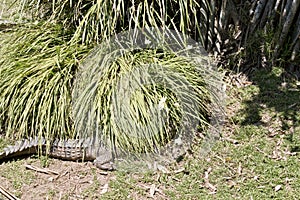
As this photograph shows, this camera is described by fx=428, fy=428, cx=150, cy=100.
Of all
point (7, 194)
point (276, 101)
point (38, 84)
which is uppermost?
point (38, 84)

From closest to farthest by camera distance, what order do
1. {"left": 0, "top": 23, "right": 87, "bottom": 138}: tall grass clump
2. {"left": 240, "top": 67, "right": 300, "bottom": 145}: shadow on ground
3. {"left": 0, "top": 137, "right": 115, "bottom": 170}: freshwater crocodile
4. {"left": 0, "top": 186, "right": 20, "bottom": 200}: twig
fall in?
{"left": 0, "top": 186, "right": 20, "bottom": 200}: twig
{"left": 0, "top": 137, "right": 115, "bottom": 170}: freshwater crocodile
{"left": 0, "top": 23, "right": 87, "bottom": 138}: tall grass clump
{"left": 240, "top": 67, "right": 300, "bottom": 145}: shadow on ground

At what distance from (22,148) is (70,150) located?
1.28ft

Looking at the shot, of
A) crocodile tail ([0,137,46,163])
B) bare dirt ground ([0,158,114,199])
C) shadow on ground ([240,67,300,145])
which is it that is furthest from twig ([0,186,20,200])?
shadow on ground ([240,67,300,145])

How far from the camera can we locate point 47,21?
414 centimetres

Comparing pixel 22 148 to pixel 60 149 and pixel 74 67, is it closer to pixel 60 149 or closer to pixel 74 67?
pixel 60 149

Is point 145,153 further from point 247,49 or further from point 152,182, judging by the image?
point 247,49

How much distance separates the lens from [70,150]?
339 cm

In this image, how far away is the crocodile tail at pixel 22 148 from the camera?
3.41 m

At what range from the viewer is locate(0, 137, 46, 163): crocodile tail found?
3410 mm

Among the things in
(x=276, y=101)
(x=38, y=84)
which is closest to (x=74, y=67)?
(x=38, y=84)

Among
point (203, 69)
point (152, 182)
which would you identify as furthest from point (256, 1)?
point (152, 182)

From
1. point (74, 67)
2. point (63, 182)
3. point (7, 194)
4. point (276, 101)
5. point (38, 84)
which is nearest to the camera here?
point (7, 194)

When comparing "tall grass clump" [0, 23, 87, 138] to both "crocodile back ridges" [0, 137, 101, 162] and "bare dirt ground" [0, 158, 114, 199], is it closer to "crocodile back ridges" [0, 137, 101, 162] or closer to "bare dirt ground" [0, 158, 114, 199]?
"crocodile back ridges" [0, 137, 101, 162]

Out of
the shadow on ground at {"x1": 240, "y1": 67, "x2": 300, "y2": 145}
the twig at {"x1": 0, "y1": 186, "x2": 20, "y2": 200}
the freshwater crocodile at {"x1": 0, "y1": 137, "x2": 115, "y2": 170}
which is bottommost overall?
the twig at {"x1": 0, "y1": 186, "x2": 20, "y2": 200}
